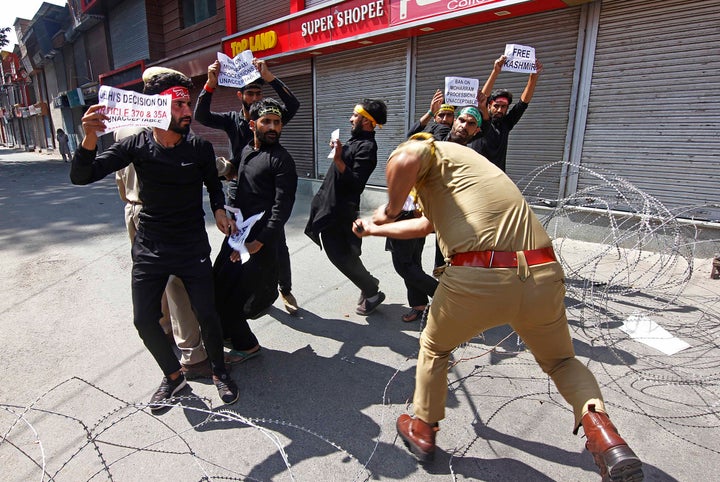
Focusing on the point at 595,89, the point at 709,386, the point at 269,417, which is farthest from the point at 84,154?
the point at 595,89

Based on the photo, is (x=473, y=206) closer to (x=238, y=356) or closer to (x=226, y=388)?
(x=226, y=388)

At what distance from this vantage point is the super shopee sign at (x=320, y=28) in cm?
817

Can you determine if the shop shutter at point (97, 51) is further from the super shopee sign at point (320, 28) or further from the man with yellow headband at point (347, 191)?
the man with yellow headband at point (347, 191)

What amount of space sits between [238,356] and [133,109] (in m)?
1.89

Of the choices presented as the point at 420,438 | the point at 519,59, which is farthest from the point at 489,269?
the point at 519,59

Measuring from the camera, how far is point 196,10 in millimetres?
14367

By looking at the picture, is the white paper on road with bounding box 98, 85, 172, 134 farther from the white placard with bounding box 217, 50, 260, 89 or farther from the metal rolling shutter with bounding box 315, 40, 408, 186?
the metal rolling shutter with bounding box 315, 40, 408, 186

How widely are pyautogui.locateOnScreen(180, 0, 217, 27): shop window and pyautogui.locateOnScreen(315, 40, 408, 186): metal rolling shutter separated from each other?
20.0ft

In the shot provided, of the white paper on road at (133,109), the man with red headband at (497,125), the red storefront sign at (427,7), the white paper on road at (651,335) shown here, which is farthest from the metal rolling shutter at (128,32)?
the white paper on road at (651,335)

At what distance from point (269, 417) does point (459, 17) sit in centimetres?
670

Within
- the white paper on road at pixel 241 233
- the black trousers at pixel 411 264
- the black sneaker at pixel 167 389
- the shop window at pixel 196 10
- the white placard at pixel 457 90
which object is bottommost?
the black sneaker at pixel 167 389

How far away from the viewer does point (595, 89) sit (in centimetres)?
596

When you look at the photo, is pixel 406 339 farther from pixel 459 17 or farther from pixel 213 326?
pixel 459 17

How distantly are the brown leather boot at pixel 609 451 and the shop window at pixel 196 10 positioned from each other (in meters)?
15.1
